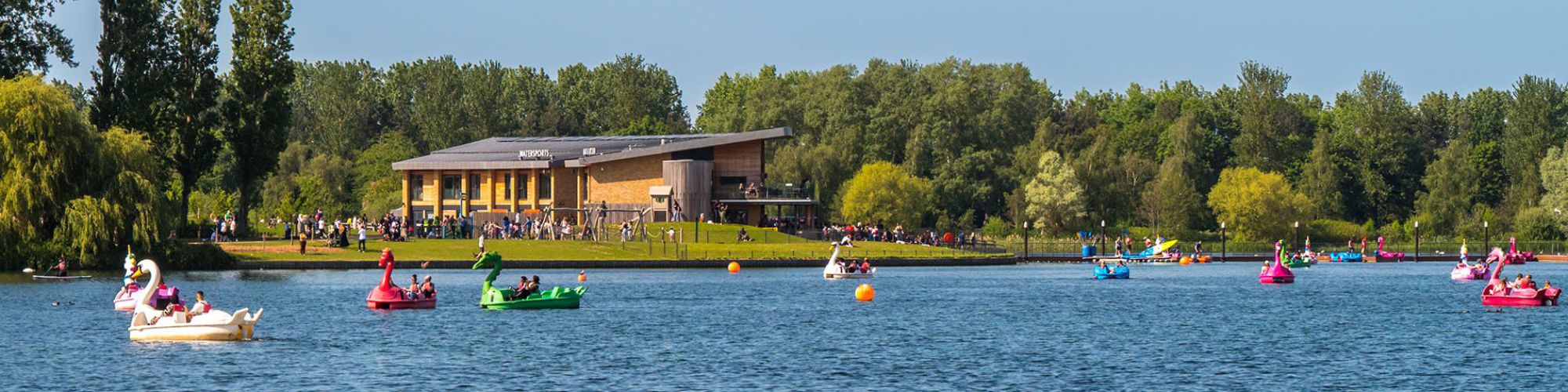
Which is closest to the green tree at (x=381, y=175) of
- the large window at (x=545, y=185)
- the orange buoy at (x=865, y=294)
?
the large window at (x=545, y=185)

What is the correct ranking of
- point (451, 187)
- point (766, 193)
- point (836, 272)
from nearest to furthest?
point (836, 272)
point (766, 193)
point (451, 187)

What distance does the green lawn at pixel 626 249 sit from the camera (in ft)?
304

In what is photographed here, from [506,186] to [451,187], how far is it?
13.9 ft

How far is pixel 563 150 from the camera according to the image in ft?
424

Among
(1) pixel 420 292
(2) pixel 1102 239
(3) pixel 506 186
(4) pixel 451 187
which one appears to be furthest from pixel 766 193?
(1) pixel 420 292

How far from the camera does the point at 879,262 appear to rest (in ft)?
336

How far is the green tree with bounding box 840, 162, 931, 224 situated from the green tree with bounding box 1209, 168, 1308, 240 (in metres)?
23.1

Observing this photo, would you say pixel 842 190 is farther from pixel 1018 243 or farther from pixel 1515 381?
pixel 1515 381

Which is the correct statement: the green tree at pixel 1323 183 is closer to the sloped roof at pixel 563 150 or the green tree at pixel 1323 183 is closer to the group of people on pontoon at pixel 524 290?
Answer: the sloped roof at pixel 563 150

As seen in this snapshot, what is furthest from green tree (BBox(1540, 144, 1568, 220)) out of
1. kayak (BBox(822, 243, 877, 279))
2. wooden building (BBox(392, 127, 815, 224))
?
kayak (BBox(822, 243, 877, 279))

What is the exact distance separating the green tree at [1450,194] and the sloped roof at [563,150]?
179 ft

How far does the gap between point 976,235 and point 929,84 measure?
65.6 ft

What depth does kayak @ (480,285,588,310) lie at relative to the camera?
61.9 meters

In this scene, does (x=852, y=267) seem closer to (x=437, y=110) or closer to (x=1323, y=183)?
(x=1323, y=183)
